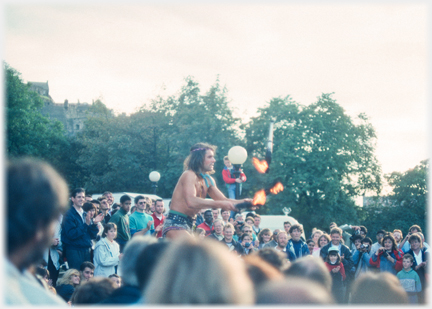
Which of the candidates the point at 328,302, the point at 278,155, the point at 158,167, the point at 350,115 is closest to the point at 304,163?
the point at 278,155

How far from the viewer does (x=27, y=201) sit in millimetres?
1534

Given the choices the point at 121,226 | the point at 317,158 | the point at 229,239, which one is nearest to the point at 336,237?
the point at 229,239

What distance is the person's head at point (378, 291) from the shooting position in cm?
232

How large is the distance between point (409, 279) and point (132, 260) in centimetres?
666

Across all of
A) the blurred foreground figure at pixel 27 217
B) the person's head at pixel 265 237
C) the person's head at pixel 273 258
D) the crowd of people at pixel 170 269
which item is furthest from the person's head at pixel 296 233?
the blurred foreground figure at pixel 27 217

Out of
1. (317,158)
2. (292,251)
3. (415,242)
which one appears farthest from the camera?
(317,158)

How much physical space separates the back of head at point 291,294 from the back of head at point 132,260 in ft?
4.52

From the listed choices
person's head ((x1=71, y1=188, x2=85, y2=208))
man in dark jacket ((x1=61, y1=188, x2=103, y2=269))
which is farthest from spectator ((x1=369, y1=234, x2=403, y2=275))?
person's head ((x1=71, y1=188, x2=85, y2=208))

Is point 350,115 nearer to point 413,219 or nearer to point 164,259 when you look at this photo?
point 413,219

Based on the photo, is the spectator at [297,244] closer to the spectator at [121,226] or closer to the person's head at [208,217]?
the person's head at [208,217]

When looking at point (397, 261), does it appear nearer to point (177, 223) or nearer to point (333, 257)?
point (333, 257)

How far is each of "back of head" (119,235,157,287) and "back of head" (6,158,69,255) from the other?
121 cm

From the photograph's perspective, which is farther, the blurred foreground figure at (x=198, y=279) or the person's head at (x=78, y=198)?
the person's head at (x=78, y=198)

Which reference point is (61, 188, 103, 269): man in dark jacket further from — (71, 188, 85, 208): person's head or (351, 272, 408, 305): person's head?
(351, 272, 408, 305): person's head
